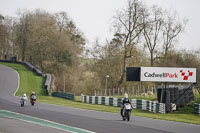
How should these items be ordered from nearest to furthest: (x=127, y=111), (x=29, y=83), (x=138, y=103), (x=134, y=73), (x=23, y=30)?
(x=127, y=111)
(x=134, y=73)
(x=138, y=103)
(x=29, y=83)
(x=23, y=30)

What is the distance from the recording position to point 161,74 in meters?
38.2

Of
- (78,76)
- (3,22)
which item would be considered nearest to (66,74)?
(78,76)

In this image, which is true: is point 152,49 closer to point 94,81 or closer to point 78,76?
point 94,81

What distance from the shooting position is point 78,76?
77.9 metres

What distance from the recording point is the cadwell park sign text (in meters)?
38.0

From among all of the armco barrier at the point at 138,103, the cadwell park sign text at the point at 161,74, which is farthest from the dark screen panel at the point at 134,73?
the armco barrier at the point at 138,103

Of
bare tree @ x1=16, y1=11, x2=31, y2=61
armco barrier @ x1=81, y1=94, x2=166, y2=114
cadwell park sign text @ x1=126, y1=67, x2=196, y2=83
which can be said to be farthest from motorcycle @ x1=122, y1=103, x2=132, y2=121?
bare tree @ x1=16, y1=11, x2=31, y2=61

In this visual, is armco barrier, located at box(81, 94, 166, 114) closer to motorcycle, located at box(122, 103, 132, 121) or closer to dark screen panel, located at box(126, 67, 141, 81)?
dark screen panel, located at box(126, 67, 141, 81)

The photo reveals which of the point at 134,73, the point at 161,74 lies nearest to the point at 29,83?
the point at 134,73

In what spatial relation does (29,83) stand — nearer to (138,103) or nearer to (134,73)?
(138,103)

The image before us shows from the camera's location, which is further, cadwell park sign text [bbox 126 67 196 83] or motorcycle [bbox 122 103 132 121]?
cadwell park sign text [bbox 126 67 196 83]

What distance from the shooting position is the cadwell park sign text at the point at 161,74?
38.0 metres

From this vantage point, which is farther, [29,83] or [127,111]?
[29,83]

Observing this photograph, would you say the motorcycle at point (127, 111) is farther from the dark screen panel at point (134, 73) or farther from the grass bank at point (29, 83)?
the grass bank at point (29, 83)
